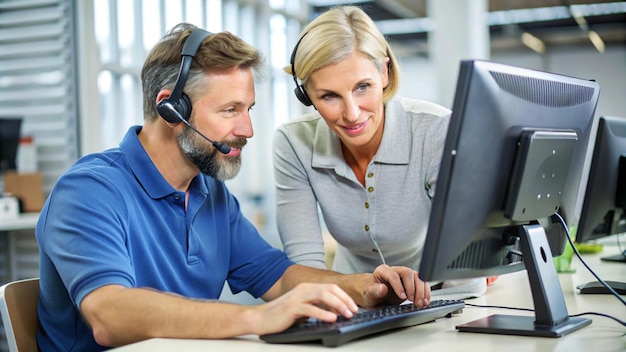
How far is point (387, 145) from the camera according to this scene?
192cm

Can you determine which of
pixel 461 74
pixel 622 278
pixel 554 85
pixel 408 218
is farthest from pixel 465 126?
pixel 622 278

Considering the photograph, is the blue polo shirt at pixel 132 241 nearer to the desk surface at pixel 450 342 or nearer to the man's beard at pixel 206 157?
the man's beard at pixel 206 157

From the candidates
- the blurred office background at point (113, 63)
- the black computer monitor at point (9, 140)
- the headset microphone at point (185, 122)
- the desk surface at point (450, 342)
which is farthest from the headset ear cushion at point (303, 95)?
the black computer monitor at point (9, 140)

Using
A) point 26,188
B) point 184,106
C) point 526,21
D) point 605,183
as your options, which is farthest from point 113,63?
point 526,21

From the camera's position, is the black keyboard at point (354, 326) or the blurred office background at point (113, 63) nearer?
the black keyboard at point (354, 326)

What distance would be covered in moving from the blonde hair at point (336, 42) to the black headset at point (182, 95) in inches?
9.6

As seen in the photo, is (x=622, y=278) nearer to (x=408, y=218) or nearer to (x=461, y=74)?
(x=408, y=218)

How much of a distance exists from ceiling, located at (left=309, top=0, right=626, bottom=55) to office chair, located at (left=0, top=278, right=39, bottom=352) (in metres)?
7.50

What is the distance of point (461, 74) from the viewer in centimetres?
113

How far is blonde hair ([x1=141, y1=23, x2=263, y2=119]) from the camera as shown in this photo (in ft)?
5.48

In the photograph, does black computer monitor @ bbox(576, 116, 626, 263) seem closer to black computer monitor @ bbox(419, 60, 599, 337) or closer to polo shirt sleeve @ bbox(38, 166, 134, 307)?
black computer monitor @ bbox(419, 60, 599, 337)

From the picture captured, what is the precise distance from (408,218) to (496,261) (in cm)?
62

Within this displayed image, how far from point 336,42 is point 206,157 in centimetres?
41

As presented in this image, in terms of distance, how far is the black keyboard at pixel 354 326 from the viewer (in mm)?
1150
